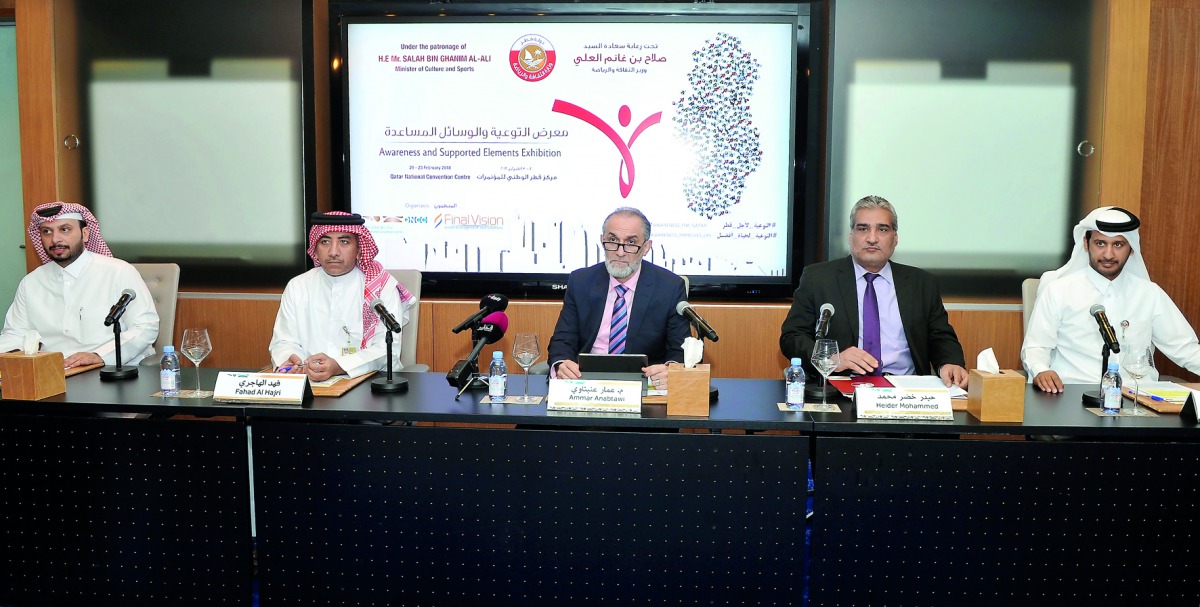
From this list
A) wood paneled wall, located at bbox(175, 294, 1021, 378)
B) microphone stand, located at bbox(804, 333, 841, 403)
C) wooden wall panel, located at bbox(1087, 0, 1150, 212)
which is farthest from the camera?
wood paneled wall, located at bbox(175, 294, 1021, 378)

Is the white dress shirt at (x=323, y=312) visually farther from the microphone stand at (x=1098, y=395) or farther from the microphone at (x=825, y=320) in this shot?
the microphone stand at (x=1098, y=395)

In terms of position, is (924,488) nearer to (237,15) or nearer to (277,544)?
(277,544)

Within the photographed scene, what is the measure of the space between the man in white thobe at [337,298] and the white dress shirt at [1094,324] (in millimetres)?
2734

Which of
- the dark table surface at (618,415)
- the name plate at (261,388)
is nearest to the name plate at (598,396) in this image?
the dark table surface at (618,415)

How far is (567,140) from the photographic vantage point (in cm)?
420

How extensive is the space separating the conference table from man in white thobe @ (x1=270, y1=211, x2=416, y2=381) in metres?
0.89

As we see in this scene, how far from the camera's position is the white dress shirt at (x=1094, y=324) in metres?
3.19

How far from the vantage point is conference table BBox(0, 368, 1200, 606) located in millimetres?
2162

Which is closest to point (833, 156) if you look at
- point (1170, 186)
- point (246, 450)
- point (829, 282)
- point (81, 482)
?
point (829, 282)

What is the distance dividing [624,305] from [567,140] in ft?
4.37

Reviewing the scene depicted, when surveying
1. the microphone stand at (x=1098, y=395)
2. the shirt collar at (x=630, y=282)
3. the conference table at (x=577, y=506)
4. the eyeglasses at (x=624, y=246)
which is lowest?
the conference table at (x=577, y=506)

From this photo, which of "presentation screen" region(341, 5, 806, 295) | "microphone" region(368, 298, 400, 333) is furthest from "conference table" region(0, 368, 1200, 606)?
"presentation screen" region(341, 5, 806, 295)

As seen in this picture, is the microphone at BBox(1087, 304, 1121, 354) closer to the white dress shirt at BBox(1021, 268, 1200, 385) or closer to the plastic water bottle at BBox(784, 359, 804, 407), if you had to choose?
the white dress shirt at BBox(1021, 268, 1200, 385)

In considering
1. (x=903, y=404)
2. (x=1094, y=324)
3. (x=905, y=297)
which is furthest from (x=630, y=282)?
(x=1094, y=324)
